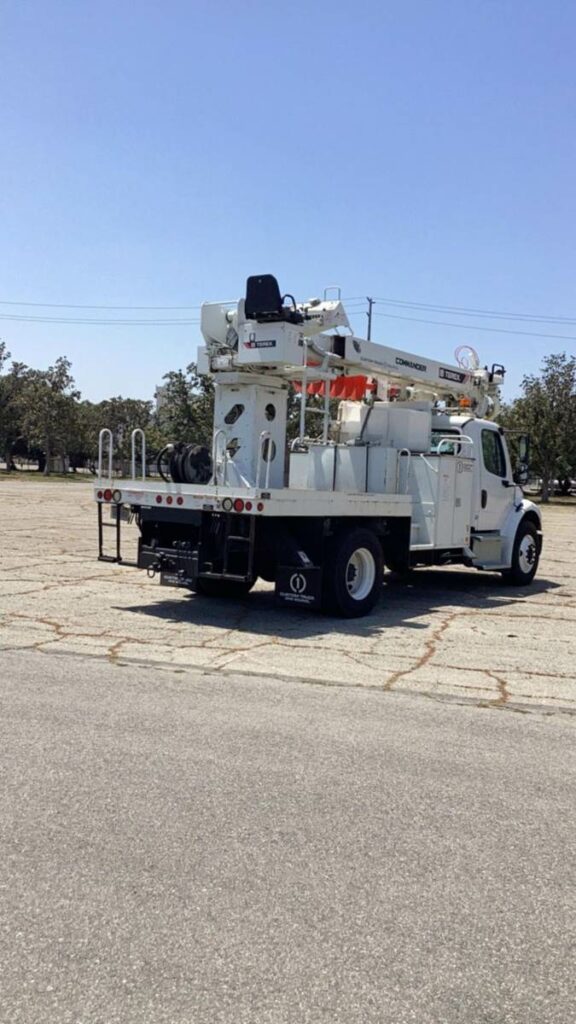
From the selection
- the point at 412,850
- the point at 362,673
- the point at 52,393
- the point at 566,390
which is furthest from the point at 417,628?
the point at 52,393

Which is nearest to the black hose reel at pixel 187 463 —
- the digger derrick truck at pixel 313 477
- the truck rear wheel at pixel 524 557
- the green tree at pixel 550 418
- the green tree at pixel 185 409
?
the digger derrick truck at pixel 313 477

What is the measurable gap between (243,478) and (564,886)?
7.88m

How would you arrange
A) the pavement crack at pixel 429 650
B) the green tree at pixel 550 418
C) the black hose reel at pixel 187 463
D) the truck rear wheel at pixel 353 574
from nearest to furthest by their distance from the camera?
the pavement crack at pixel 429 650 < the truck rear wheel at pixel 353 574 < the black hose reel at pixel 187 463 < the green tree at pixel 550 418

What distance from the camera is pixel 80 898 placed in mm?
3604

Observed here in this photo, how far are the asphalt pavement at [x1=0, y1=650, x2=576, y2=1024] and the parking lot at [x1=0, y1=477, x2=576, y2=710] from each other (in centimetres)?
131

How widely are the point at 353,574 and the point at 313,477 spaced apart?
195cm

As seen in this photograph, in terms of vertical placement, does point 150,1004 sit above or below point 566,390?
below

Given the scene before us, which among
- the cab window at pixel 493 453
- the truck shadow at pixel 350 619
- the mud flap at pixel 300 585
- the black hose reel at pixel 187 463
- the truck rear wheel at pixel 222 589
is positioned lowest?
the truck shadow at pixel 350 619

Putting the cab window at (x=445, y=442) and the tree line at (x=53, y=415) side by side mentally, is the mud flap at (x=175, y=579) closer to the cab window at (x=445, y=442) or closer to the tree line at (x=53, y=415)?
the cab window at (x=445, y=442)

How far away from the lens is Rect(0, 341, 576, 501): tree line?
4006cm

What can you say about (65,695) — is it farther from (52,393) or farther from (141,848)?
(52,393)

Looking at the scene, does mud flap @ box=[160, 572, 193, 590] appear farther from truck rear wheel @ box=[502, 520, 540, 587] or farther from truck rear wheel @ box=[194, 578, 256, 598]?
truck rear wheel @ box=[502, 520, 540, 587]

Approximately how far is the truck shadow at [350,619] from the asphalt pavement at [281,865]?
12.1ft

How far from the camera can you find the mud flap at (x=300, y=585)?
10328 mm
